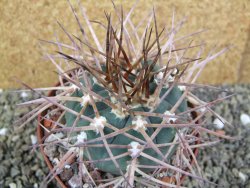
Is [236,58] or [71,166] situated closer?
[71,166]

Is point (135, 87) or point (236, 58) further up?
point (236, 58)

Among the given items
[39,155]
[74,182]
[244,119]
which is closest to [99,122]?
[74,182]

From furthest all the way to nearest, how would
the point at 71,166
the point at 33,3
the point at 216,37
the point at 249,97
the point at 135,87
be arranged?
the point at 249,97 → the point at 216,37 → the point at 33,3 → the point at 71,166 → the point at 135,87

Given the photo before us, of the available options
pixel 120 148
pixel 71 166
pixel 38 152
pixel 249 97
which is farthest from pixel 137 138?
pixel 249 97

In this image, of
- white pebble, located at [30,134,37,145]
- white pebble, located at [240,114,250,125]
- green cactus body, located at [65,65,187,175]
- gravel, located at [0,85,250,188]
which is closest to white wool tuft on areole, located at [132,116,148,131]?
green cactus body, located at [65,65,187,175]

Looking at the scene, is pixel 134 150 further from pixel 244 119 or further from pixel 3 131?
pixel 244 119

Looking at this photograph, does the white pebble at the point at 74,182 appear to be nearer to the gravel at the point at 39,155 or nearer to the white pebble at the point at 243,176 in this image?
the gravel at the point at 39,155

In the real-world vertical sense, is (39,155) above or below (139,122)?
below

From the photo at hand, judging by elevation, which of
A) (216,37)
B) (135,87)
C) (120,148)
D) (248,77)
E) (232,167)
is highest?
(216,37)

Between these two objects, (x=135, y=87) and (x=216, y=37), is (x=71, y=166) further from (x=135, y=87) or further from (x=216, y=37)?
(x=216, y=37)
